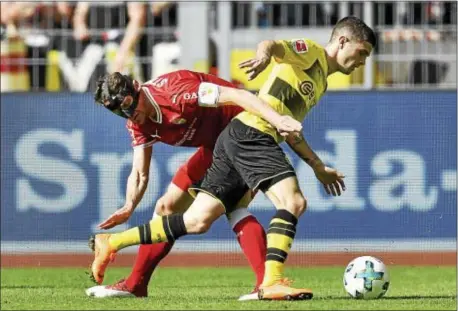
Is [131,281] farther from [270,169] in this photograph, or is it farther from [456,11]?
[456,11]

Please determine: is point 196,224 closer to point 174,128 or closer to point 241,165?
point 241,165

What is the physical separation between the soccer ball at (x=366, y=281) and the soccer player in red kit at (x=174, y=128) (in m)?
0.61

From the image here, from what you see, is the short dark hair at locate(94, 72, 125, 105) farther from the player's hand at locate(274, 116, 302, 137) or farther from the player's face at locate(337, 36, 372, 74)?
the player's face at locate(337, 36, 372, 74)

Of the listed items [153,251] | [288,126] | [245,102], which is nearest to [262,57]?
[245,102]

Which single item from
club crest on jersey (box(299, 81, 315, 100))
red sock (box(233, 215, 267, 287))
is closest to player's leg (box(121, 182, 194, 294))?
red sock (box(233, 215, 267, 287))

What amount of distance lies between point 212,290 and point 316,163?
2.51m

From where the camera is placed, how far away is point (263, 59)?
8.61 m

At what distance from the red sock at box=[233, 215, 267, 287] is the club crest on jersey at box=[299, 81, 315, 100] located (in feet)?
3.26

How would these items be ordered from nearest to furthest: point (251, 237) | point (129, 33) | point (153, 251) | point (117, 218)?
point (251, 237) < point (117, 218) < point (153, 251) < point (129, 33)

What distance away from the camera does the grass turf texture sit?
8617 mm

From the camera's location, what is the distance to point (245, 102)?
29.0ft

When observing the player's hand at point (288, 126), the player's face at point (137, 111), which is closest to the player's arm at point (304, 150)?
the player's hand at point (288, 126)

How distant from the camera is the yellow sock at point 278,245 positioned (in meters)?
8.77

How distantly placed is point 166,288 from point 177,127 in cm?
266
